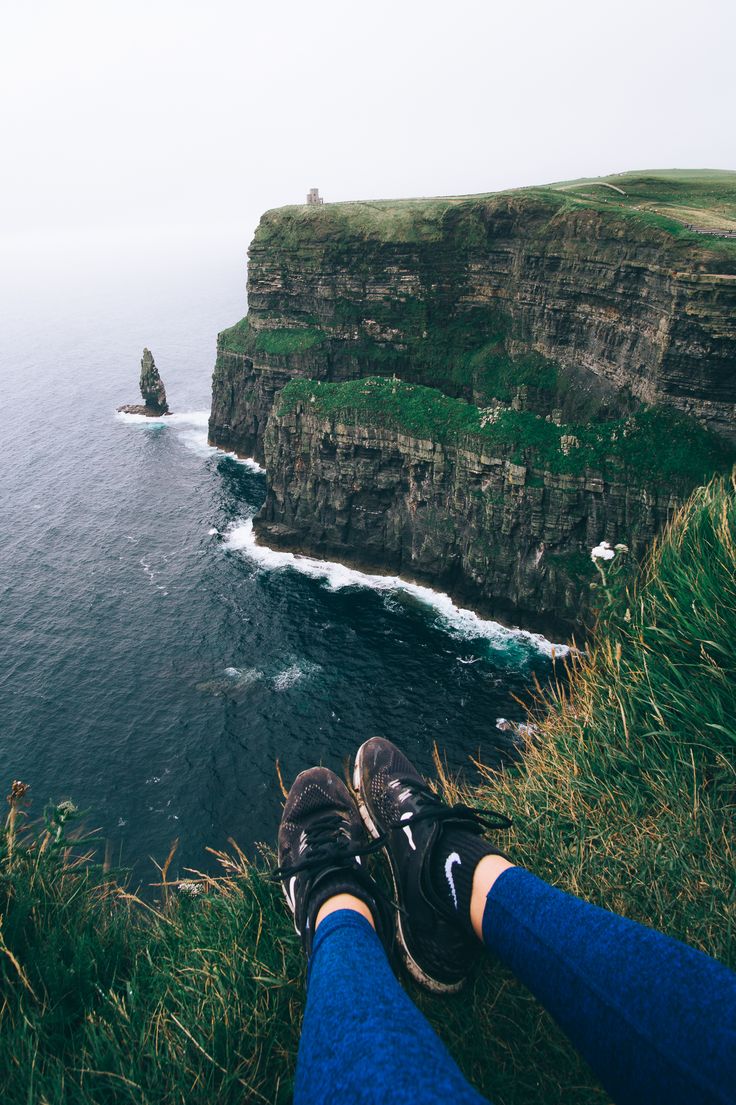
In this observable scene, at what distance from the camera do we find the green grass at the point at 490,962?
476 cm

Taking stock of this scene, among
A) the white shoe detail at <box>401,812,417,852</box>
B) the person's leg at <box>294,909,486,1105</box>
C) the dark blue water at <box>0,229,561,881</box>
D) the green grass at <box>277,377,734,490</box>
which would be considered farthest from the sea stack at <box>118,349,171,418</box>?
the person's leg at <box>294,909,486,1105</box>

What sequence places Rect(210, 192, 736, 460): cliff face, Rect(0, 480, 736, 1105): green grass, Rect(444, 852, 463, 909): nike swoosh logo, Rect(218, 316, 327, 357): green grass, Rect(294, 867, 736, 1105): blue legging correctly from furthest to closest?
Rect(218, 316, 327, 357): green grass < Rect(210, 192, 736, 460): cliff face < Rect(444, 852, 463, 909): nike swoosh logo < Rect(0, 480, 736, 1105): green grass < Rect(294, 867, 736, 1105): blue legging

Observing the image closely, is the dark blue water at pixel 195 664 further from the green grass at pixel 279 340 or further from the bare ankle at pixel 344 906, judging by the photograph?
the bare ankle at pixel 344 906

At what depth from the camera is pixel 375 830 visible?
7.59 m

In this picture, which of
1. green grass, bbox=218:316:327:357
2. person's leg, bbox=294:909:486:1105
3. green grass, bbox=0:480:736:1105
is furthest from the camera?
green grass, bbox=218:316:327:357

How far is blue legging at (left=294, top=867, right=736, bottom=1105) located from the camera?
9.70 ft

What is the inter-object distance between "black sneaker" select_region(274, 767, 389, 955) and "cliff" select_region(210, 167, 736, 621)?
3402 cm

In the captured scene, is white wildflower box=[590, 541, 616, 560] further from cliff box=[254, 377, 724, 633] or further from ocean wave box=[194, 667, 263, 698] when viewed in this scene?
ocean wave box=[194, 667, 263, 698]

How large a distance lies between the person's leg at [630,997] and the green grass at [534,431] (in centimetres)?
3383

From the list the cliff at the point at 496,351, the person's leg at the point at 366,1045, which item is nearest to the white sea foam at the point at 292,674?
the cliff at the point at 496,351

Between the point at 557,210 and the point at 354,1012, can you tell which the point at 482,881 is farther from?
the point at 557,210

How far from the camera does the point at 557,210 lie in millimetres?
47188

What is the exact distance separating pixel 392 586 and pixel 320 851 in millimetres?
41922

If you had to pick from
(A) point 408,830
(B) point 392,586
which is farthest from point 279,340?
(A) point 408,830
